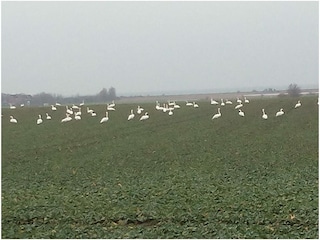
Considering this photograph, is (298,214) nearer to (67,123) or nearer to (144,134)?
(144,134)

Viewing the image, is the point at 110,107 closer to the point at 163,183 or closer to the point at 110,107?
the point at 110,107

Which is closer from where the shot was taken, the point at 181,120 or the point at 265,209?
the point at 265,209

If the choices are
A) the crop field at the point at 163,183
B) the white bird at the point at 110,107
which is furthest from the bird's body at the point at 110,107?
the crop field at the point at 163,183

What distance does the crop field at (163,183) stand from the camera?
5.84 metres

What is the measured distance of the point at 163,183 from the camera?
338 inches

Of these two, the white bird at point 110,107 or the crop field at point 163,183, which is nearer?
the crop field at point 163,183

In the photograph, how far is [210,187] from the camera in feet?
26.1

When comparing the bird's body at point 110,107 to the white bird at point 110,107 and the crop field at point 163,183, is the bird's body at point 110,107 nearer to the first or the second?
the white bird at point 110,107

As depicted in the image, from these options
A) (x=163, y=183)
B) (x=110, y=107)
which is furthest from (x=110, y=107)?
(x=163, y=183)

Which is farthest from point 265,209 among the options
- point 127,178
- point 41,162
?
point 41,162

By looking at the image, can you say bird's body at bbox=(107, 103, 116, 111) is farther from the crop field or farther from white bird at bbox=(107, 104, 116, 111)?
the crop field

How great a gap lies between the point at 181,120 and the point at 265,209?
1690cm

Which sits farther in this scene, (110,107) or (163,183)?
(110,107)

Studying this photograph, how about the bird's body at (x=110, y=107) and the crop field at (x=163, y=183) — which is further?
the bird's body at (x=110, y=107)
